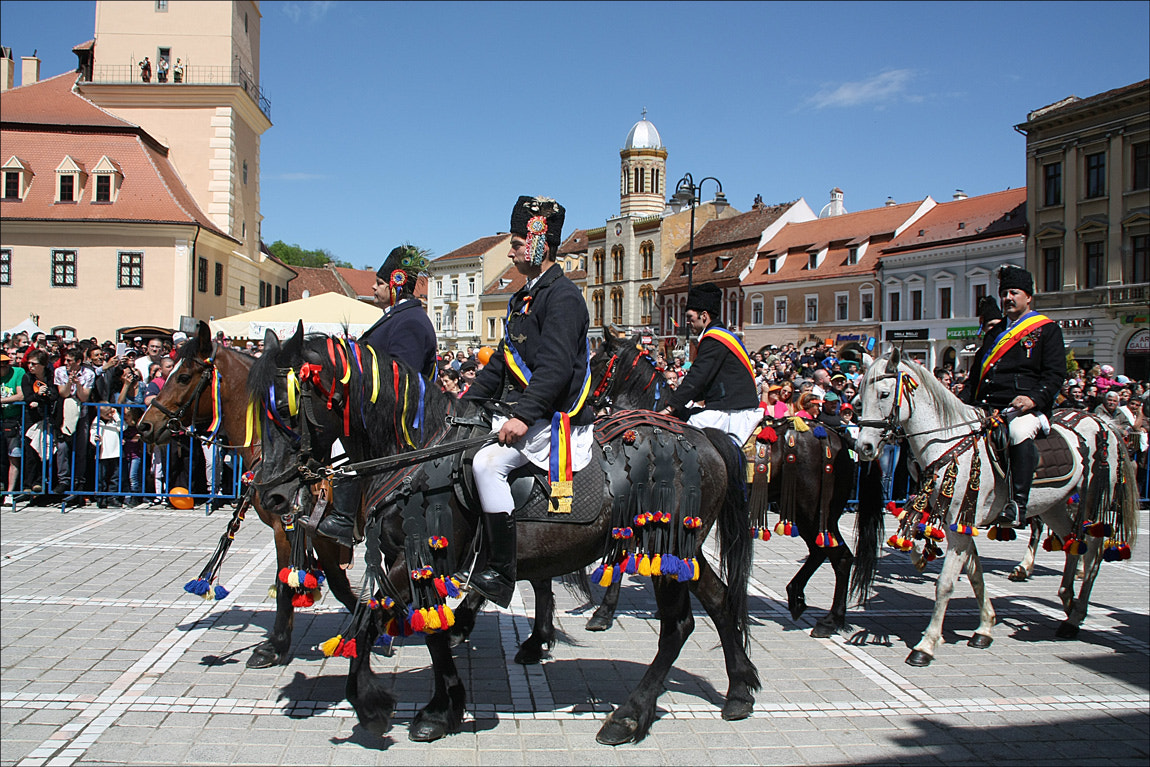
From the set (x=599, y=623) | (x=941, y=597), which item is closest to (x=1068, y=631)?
(x=941, y=597)

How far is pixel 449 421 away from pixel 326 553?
5.37ft

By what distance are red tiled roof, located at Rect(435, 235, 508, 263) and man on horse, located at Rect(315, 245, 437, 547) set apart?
8134cm

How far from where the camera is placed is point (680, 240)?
235 feet

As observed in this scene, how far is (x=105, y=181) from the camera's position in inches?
1358

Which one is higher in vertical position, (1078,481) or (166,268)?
(166,268)

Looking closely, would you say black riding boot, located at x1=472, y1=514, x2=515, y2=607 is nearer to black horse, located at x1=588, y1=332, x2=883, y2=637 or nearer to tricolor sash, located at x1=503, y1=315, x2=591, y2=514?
tricolor sash, located at x1=503, y1=315, x2=591, y2=514

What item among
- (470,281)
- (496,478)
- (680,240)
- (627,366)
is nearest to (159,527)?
(627,366)

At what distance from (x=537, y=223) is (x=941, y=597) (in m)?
4.32

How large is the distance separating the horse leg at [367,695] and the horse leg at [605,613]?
2.60m

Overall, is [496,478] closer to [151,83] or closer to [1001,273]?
[1001,273]

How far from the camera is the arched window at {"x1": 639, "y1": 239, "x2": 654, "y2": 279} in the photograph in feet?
240

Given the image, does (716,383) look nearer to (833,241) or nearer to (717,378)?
(717,378)

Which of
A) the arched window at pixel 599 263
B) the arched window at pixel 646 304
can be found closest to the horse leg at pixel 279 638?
the arched window at pixel 646 304

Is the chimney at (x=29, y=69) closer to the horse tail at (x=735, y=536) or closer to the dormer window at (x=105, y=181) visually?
the dormer window at (x=105, y=181)
